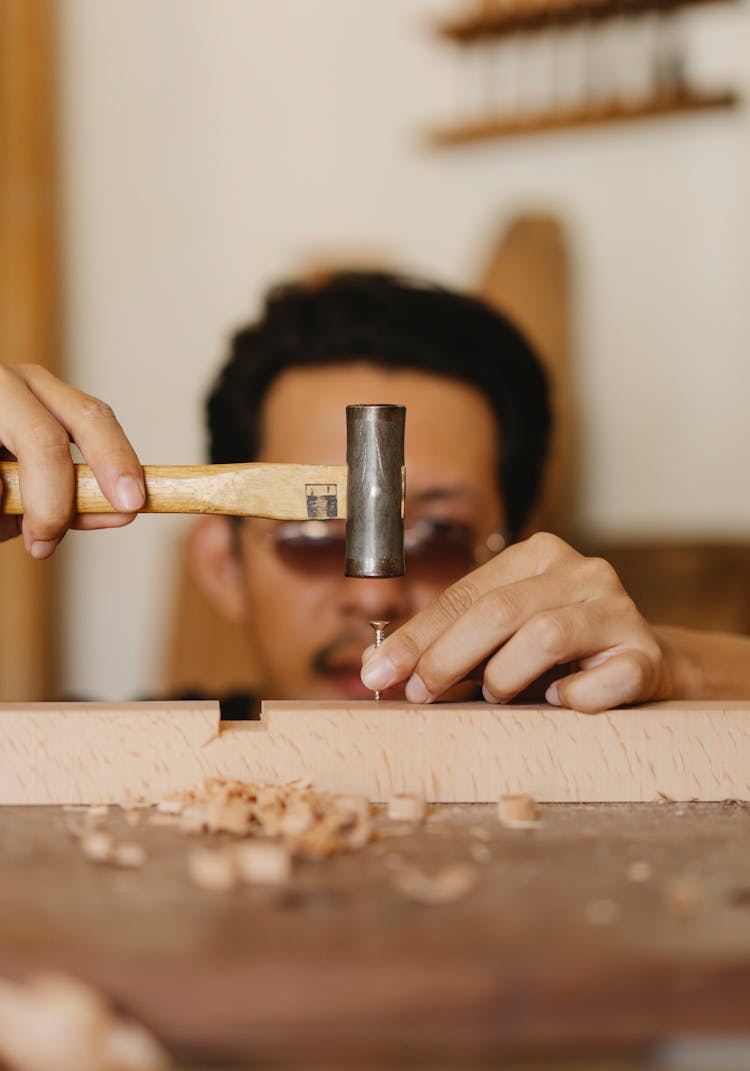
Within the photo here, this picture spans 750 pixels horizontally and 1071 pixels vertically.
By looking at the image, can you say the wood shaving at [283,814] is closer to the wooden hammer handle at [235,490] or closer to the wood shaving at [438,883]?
the wood shaving at [438,883]

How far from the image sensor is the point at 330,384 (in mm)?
2297

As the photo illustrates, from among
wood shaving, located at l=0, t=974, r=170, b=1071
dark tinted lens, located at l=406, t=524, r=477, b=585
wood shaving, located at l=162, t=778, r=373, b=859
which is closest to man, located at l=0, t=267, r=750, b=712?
dark tinted lens, located at l=406, t=524, r=477, b=585

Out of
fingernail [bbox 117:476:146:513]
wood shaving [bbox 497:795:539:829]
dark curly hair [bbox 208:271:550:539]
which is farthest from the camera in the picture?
dark curly hair [bbox 208:271:550:539]

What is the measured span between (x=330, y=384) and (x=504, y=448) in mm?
383

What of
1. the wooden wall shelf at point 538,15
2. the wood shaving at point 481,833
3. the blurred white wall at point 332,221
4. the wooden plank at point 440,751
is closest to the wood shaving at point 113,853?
the wooden plank at point 440,751

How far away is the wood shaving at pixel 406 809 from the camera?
107 cm

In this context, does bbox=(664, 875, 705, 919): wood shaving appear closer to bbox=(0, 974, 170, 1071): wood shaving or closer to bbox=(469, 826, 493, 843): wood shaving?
bbox=(469, 826, 493, 843): wood shaving

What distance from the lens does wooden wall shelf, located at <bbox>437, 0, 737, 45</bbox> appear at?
120 inches

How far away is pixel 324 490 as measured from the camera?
131cm

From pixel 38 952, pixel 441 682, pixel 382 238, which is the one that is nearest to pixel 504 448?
pixel 441 682

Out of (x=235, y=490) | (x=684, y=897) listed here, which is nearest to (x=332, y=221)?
(x=235, y=490)

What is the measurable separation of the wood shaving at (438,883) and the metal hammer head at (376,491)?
0.42m

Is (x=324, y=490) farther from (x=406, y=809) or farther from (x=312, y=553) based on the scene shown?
(x=312, y=553)

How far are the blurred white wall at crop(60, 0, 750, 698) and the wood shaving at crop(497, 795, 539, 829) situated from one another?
2158 millimetres
